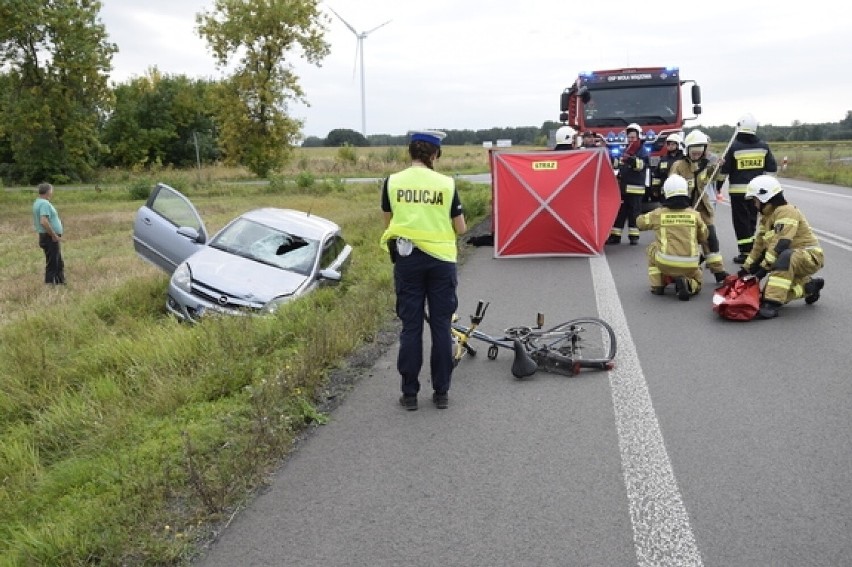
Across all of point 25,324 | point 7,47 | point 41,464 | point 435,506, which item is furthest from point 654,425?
point 7,47

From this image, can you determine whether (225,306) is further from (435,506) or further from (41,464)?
(435,506)

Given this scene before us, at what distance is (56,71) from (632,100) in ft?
93.2

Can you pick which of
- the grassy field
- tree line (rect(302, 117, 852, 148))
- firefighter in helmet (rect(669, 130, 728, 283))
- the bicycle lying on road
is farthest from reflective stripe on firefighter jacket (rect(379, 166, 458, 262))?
tree line (rect(302, 117, 852, 148))

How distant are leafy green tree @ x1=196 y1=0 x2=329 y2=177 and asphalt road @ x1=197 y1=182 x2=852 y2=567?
42643mm

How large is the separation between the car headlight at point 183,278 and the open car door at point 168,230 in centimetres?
93

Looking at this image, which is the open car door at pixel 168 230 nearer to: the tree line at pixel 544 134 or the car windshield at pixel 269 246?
the car windshield at pixel 269 246

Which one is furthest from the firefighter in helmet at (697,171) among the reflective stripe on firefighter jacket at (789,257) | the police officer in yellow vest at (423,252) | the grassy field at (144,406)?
the police officer in yellow vest at (423,252)

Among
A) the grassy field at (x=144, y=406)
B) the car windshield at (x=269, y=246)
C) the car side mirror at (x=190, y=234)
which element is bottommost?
the grassy field at (x=144, y=406)

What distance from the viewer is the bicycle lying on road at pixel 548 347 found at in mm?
5914

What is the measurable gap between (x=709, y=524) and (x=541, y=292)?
559 cm

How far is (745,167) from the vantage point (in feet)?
33.9

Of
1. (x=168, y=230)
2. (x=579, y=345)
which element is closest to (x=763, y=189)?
(x=579, y=345)

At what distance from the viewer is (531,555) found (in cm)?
338

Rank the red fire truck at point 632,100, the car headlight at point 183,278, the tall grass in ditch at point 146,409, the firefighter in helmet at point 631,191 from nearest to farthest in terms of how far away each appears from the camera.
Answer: the tall grass in ditch at point 146,409, the car headlight at point 183,278, the firefighter in helmet at point 631,191, the red fire truck at point 632,100
